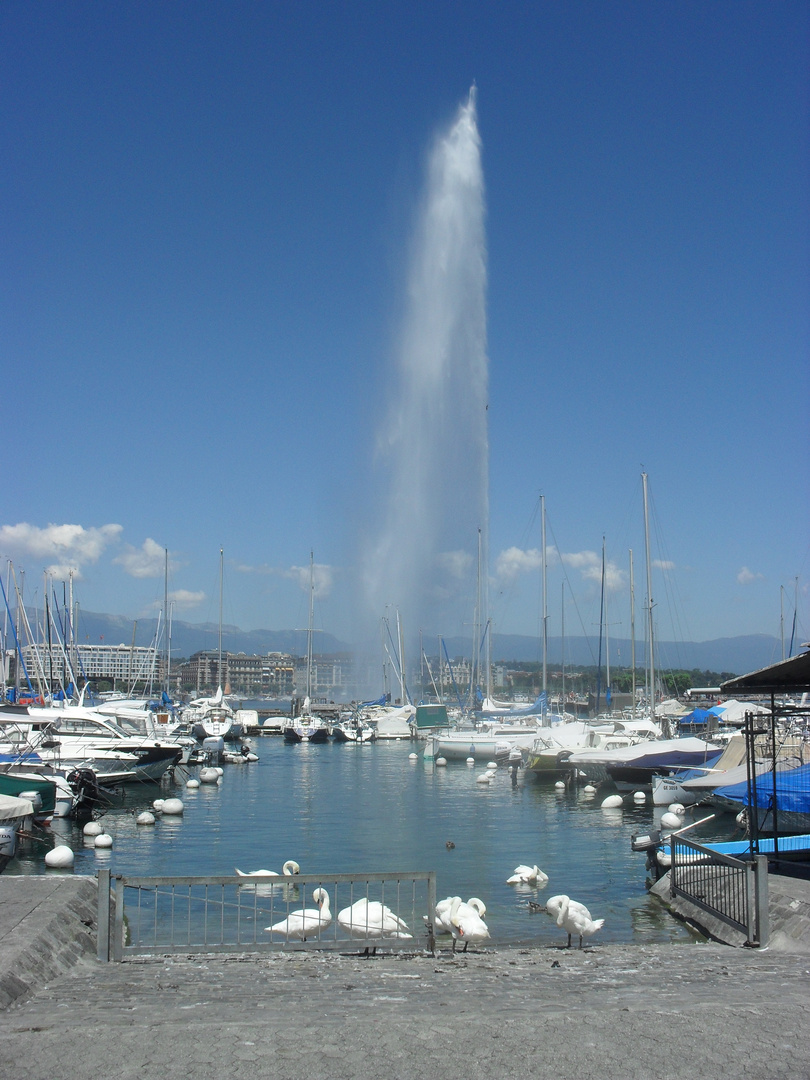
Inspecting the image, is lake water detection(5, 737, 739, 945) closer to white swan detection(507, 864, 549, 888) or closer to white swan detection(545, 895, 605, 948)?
white swan detection(507, 864, 549, 888)

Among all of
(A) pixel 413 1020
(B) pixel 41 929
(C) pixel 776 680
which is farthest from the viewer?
(C) pixel 776 680

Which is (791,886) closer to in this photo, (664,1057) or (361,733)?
(664,1057)

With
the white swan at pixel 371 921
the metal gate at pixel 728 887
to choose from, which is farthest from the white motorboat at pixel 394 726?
the white swan at pixel 371 921

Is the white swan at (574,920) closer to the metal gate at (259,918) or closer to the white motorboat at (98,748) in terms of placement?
the metal gate at (259,918)

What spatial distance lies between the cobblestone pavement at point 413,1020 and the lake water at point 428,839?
5472 millimetres

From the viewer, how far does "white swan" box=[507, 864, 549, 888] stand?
21.3 m

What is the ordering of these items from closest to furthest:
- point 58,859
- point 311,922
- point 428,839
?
point 311,922, point 58,859, point 428,839

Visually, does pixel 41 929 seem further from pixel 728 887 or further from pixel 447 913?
pixel 728 887

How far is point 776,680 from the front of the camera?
14188mm

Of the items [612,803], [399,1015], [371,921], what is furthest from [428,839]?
[399,1015]

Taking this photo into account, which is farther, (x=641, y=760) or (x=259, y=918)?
(x=641, y=760)

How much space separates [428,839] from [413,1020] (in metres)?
21.6

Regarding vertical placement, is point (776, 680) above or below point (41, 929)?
above

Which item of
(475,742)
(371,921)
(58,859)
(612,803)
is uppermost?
(371,921)
